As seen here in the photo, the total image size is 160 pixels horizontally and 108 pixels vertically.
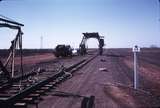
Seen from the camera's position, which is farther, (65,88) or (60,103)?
(65,88)

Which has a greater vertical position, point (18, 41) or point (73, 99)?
point (18, 41)

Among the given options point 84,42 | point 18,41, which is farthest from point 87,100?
point 84,42

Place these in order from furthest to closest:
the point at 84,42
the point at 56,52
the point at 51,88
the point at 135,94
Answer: the point at 84,42, the point at 56,52, the point at 51,88, the point at 135,94

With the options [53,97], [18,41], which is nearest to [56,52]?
[18,41]

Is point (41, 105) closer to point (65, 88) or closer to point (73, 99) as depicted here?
point (73, 99)

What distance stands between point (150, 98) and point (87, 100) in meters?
2.38

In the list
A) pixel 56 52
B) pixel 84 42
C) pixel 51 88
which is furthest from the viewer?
pixel 84 42

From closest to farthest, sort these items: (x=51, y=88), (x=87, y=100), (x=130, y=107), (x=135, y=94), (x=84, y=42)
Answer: (x=130, y=107), (x=87, y=100), (x=135, y=94), (x=51, y=88), (x=84, y=42)

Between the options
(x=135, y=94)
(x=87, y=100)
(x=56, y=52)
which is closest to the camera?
(x=87, y=100)

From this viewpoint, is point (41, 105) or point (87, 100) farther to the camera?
point (87, 100)

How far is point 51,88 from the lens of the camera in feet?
41.3

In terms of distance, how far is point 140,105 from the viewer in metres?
9.19

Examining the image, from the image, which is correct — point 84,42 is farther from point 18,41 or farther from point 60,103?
point 60,103

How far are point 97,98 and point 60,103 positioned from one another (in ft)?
5.30
